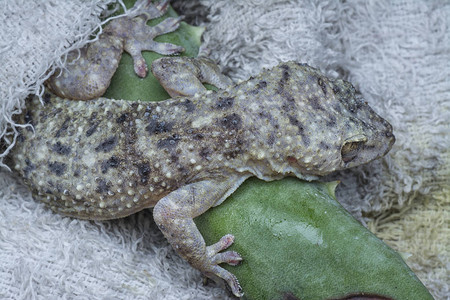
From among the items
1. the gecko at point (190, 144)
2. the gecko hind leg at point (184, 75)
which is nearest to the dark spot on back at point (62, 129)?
the gecko at point (190, 144)

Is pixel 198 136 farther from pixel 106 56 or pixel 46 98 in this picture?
pixel 46 98

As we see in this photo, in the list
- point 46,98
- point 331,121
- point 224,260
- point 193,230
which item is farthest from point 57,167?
point 331,121

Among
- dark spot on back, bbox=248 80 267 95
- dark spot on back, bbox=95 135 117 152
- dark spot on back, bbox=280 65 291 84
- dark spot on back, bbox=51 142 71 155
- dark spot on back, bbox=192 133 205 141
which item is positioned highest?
dark spot on back, bbox=280 65 291 84

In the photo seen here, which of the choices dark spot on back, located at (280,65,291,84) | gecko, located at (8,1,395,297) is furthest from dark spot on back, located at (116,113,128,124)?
dark spot on back, located at (280,65,291,84)

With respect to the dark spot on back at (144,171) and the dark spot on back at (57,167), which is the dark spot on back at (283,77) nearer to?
the dark spot on back at (144,171)

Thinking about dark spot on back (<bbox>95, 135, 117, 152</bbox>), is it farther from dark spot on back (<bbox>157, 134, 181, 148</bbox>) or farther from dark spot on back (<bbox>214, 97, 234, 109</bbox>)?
dark spot on back (<bbox>214, 97, 234, 109</bbox>)

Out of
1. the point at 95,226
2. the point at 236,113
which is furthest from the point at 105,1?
the point at 95,226
